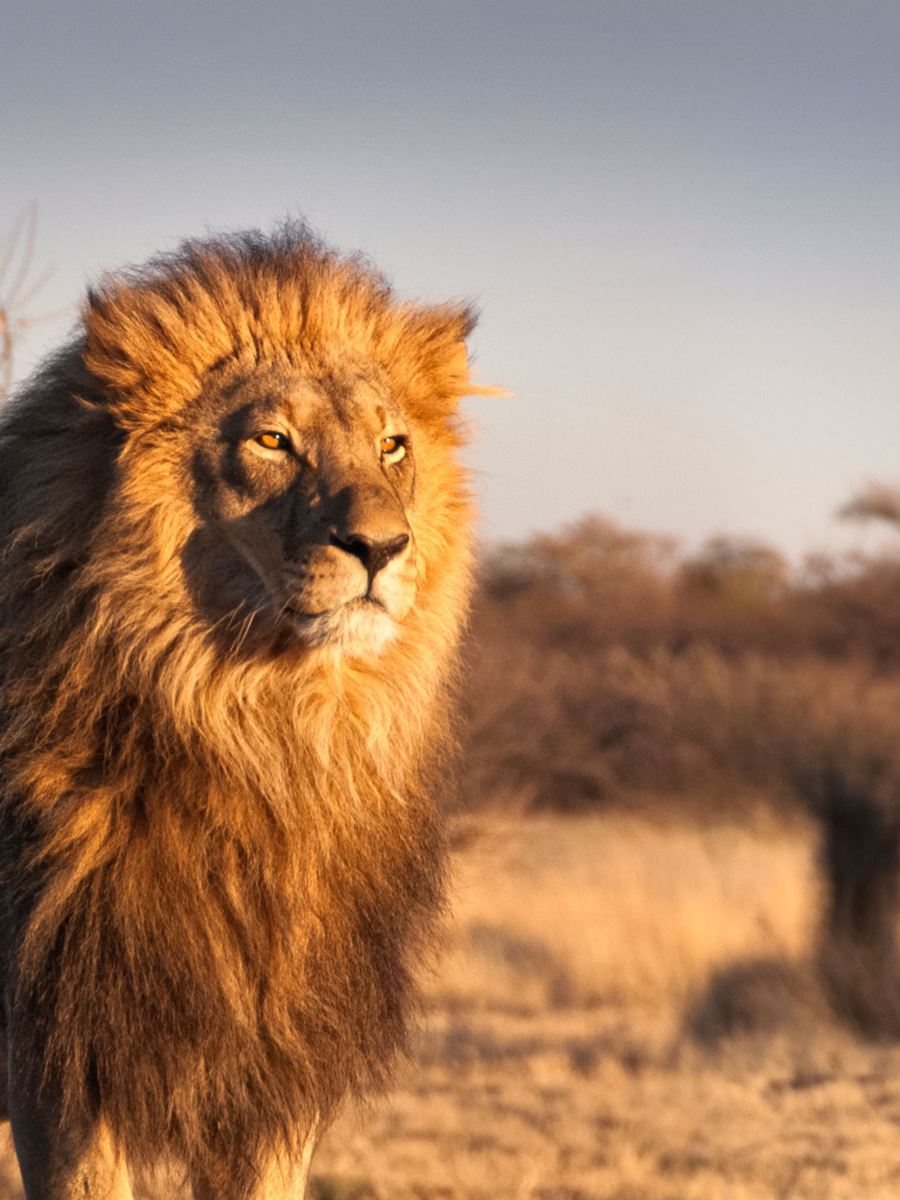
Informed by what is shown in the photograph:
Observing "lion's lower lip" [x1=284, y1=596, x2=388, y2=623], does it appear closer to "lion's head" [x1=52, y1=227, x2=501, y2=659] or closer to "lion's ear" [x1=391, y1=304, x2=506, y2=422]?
"lion's head" [x1=52, y1=227, x2=501, y2=659]

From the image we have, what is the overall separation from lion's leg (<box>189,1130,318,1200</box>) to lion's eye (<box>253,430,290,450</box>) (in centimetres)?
163

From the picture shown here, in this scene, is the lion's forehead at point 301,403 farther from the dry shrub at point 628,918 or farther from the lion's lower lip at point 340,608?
the dry shrub at point 628,918

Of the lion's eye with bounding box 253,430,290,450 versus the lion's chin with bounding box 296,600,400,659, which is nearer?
the lion's chin with bounding box 296,600,400,659

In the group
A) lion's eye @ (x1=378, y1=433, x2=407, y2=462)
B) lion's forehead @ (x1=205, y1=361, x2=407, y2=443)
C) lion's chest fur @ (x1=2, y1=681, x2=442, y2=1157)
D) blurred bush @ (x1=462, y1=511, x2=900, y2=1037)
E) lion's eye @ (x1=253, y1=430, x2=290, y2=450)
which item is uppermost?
lion's forehead @ (x1=205, y1=361, x2=407, y2=443)

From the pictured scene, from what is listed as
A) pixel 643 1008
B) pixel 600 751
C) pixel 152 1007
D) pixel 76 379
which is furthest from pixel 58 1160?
pixel 600 751

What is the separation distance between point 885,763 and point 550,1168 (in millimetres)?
5152

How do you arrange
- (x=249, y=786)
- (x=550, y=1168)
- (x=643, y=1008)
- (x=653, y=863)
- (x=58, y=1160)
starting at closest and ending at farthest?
(x=58, y=1160)
(x=249, y=786)
(x=550, y=1168)
(x=643, y=1008)
(x=653, y=863)

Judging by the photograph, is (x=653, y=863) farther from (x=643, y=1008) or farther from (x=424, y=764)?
(x=424, y=764)

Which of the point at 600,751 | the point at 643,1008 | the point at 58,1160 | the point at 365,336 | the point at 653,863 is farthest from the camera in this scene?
the point at 600,751

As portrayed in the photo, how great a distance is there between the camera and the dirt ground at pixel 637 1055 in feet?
18.1

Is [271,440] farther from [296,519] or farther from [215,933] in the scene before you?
[215,933]

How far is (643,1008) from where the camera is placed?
9.48 meters

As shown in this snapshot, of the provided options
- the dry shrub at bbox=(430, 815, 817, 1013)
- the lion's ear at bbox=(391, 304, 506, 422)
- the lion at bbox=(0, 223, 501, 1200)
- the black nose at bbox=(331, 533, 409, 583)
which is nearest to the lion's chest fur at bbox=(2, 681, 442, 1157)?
the lion at bbox=(0, 223, 501, 1200)

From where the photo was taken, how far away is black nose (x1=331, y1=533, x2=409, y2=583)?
3.09m
